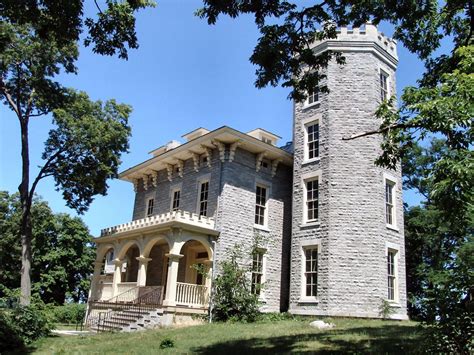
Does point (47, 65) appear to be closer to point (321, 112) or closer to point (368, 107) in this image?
point (321, 112)

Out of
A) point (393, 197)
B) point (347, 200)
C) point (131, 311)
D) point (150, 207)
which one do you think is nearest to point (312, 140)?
point (347, 200)

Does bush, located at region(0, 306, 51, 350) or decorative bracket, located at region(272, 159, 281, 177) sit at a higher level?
decorative bracket, located at region(272, 159, 281, 177)

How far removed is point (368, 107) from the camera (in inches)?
810

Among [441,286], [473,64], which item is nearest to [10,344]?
[441,286]

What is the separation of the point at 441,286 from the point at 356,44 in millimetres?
16983

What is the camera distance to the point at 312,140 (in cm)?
2144

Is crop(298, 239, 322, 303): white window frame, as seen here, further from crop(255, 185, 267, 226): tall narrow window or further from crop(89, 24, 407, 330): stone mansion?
crop(255, 185, 267, 226): tall narrow window

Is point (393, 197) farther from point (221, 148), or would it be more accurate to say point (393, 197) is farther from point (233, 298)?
point (233, 298)

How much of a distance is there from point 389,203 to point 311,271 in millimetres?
4836

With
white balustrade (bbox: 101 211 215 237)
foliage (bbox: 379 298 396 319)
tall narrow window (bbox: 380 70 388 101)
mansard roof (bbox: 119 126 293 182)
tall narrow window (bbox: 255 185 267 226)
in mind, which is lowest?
foliage (bbox: 379 298 396 319)

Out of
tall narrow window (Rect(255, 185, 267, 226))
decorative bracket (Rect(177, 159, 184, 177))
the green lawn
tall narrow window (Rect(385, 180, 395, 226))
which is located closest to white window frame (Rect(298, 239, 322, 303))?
the green lawn

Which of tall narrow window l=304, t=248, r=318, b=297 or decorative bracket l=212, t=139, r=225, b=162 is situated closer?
tall narrow window l=304, t=248, r=318, b=297

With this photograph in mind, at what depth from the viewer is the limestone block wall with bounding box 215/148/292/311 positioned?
20156 millimetres

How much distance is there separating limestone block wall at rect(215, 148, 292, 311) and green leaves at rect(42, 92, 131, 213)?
5896mm
